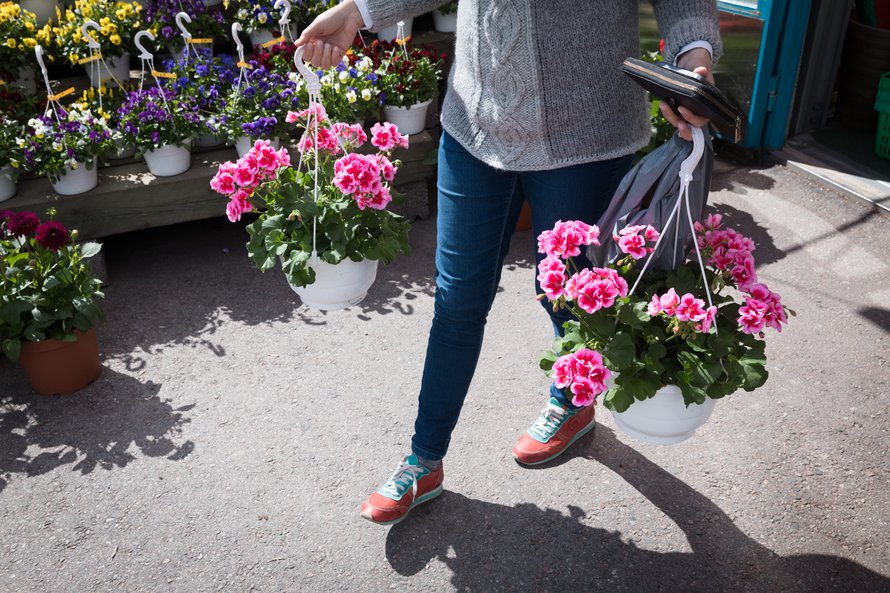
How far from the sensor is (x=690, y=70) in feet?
5.58

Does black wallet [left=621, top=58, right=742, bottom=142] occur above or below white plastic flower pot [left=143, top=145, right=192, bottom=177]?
above

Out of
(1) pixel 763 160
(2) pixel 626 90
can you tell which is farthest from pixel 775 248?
(2) pixel 626 90

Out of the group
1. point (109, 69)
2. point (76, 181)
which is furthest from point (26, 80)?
point (76, 181)

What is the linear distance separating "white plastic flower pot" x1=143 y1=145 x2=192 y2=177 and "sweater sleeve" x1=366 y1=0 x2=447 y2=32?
2043mm

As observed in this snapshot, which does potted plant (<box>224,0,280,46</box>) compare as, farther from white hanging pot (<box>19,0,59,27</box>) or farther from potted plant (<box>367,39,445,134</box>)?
white hanging pot (<box>19,0,59,27</box>)

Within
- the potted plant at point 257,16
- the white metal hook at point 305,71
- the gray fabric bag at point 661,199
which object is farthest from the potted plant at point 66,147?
the gray fabric bag at point 661,199

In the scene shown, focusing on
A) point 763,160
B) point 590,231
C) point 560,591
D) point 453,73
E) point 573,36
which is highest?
point 573,36

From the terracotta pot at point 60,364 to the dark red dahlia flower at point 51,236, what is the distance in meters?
0.34

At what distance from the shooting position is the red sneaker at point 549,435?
8.55 feet

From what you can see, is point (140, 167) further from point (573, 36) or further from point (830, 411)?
point (830, 411)

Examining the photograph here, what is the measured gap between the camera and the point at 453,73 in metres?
2.07

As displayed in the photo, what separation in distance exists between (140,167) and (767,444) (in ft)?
9.76

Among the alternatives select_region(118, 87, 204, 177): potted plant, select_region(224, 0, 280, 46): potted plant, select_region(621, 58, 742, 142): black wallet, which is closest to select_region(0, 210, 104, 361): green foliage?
select_region(118, 87, 204, 177): potted plant

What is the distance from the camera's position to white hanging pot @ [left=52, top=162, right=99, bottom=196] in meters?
3.58
